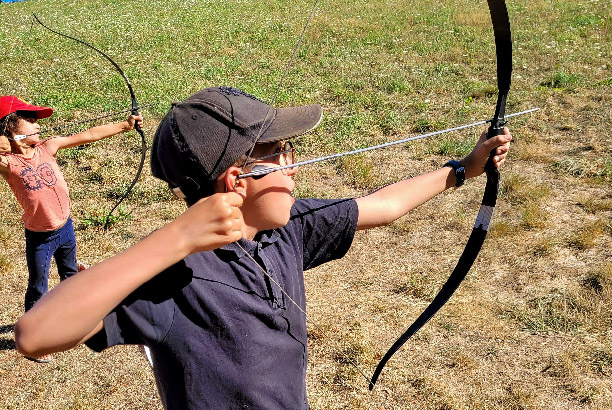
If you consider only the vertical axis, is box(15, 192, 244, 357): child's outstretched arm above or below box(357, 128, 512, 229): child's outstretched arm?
above

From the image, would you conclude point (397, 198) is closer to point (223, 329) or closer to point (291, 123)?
point (291, 123)

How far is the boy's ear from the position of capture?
65.9 inches

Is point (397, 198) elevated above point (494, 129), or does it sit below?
below

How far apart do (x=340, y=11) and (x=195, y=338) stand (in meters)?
14.0

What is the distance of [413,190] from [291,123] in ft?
2.41

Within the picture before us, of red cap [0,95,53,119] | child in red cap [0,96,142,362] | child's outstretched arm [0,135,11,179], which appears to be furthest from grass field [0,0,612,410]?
red cap [0,95,53,119]

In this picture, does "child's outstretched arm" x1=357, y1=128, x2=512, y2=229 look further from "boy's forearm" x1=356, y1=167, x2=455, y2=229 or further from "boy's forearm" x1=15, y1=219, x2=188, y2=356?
"boy's forearm" x1=15, y1=219, x2=188, y2=356

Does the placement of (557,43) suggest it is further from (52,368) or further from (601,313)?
(52,368)

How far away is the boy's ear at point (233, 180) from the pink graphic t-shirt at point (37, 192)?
8.65 feet

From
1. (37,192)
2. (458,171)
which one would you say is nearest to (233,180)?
(458,171)

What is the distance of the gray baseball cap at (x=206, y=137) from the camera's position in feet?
5.24

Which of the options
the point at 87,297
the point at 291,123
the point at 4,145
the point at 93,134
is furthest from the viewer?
the point at 93,134

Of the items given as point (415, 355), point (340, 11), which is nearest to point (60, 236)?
point (415, 355)

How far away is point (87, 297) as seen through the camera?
53.6 inches
